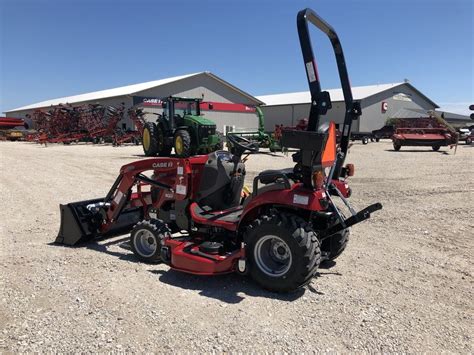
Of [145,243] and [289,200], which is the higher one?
[289,200]

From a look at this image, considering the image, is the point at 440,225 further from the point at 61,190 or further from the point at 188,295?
the point at 61,190

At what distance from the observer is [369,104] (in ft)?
151

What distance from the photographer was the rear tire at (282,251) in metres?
3.97

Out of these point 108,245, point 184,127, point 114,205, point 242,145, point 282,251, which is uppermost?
point 184,127

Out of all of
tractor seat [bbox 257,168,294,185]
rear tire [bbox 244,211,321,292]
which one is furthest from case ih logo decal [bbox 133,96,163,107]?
rear tire [bbox 244,211,321,292]

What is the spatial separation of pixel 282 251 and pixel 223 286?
78 centimetres

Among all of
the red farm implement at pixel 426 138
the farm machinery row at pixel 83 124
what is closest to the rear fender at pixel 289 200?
the red farm implement at pixel 426 138

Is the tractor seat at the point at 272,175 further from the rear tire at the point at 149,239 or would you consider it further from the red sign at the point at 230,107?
the red sign at the point at 230,107

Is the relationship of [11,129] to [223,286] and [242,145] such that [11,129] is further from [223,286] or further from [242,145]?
[223,286]

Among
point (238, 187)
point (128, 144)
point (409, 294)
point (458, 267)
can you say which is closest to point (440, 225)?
point (458, 267)

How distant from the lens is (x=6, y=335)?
3344 millimetres

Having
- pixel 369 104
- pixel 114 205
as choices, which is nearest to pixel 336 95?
pixel 369 104

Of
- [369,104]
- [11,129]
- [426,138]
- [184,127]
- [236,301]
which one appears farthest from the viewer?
[369,104]

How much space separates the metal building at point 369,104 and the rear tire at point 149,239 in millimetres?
40048
